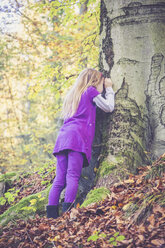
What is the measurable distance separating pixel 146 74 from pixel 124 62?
0.39m

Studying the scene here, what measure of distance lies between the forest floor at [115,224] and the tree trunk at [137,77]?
75 cm

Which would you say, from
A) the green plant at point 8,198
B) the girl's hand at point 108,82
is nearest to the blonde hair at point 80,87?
the girl's hand at point 108,82

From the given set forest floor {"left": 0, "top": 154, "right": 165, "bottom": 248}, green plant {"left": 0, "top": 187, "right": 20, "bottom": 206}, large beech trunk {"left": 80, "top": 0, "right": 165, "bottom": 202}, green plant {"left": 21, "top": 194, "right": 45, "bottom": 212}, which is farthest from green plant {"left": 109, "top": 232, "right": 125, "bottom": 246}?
green plant {"left": 0, "top": 187, "right": 20, "bottom": 206}

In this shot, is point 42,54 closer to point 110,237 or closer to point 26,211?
point 26,211

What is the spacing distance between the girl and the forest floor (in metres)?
0.47

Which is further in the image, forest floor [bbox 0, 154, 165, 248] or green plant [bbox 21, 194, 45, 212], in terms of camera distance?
green plant [bbox 21, 194, 45, 212]

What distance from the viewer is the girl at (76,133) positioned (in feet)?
10.4

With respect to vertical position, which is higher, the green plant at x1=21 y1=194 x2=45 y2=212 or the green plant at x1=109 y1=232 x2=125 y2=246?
the green plant at x1=109 y1=232 x2=125 y2=246

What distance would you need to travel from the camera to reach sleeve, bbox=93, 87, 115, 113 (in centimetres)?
342

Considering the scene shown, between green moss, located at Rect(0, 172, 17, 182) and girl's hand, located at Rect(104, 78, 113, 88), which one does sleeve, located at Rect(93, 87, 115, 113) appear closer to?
girl's hand, located at Rect(104, 78, 113, 88)

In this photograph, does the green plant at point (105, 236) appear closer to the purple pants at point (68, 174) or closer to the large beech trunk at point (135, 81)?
the purple pants at point (68, 174)

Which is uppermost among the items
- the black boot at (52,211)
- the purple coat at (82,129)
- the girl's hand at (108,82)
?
the girl's hand at (108,82)

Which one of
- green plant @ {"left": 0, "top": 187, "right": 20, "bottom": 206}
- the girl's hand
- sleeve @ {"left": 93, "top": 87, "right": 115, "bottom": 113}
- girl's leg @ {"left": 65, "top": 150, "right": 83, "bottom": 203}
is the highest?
the girl's hand

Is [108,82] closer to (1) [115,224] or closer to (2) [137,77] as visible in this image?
(2) [137,77]
